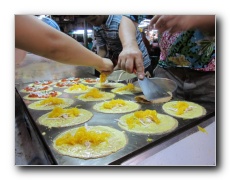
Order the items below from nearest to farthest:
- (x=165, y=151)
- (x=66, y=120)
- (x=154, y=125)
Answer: (x=165, y=151) → (x=154, y=125) → (x=66, y=120)

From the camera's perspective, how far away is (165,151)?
3.89 feet

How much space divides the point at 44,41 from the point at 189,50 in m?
1.07

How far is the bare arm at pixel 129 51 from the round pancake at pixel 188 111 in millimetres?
294

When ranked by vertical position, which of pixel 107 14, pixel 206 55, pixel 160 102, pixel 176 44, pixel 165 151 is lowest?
pixel 165 151

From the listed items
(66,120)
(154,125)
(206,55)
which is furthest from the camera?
(206,55)

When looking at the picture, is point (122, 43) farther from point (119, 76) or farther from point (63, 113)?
point (63, 113)

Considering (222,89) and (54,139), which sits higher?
(222,89)

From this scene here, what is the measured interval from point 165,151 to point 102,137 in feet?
1.12

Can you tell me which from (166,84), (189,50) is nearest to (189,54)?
(189,50)

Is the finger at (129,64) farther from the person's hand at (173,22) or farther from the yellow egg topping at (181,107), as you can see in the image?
the yellow egg topping at (181,107)

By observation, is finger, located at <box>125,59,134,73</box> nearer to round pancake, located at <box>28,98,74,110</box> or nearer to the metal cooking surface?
the metal cooking surface

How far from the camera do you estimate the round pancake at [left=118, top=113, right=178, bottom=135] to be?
1.28 meters
